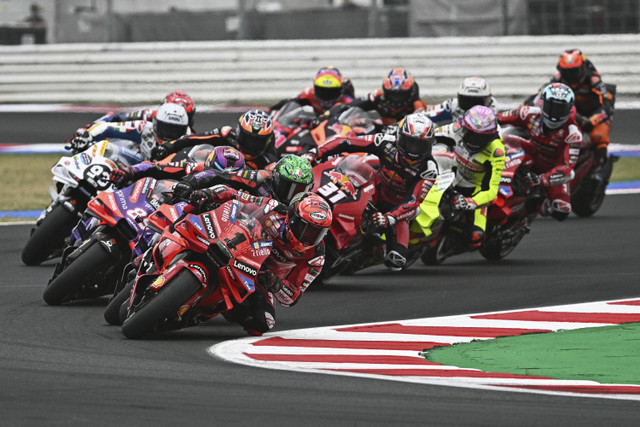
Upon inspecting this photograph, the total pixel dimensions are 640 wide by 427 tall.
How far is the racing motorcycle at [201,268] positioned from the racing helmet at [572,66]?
8590 millimetres

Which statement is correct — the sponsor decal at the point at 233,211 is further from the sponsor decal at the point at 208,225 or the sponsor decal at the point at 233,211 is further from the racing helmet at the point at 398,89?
the racing helmet at the point at 398,89

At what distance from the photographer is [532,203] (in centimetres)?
1426

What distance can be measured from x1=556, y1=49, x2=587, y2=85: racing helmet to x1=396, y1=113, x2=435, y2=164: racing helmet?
4890mm

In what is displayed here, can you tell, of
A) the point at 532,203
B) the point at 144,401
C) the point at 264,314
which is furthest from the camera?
the point at 532,203

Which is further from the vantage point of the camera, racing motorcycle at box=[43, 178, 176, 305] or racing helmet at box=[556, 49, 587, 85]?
racing helmet at box=[556, 49, 587, 85]

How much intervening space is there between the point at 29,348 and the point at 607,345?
3.71 meters

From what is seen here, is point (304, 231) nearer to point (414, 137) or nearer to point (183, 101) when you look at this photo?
point (414, 137)

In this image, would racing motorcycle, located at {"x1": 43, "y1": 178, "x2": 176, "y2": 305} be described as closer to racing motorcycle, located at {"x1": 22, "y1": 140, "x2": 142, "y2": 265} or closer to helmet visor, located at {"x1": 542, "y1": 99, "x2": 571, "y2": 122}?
racing motorcycle, located at {"x1": 22, "y1": 140, "x2": 142, "y2": 265}

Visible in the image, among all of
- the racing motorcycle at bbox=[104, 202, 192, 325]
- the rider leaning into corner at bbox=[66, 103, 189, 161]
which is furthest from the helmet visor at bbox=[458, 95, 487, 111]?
the racing motorcycle at bbox=[104, 202, 192, 325]

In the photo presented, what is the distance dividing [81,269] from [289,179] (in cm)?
180

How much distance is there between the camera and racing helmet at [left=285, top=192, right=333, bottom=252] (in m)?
8.63

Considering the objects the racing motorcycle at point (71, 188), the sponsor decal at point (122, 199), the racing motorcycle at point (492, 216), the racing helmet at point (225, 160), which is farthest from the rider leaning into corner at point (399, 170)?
the sponsor decal at point (122, 199)

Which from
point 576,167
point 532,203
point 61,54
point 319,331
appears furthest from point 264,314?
point 61,54

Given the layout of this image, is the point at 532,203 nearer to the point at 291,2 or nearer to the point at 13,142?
the point at 291,2
